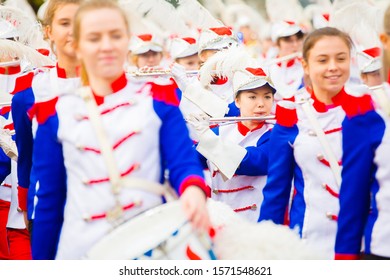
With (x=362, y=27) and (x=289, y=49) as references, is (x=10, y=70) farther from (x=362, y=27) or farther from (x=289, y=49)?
Result: (x=289, y=49)

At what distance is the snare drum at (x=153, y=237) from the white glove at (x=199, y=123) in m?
2.60

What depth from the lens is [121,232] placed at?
14.1 feet

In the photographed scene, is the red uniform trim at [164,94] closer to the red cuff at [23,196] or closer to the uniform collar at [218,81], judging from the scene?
the red cuff at [23,196]

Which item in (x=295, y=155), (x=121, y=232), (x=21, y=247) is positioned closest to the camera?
(x=121, y=232)

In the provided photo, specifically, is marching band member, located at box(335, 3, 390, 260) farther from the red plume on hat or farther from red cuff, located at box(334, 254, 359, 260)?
the red plume on hat

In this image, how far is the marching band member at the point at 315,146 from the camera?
5359 mm

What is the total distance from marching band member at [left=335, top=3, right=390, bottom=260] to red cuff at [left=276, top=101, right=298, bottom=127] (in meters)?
0.41

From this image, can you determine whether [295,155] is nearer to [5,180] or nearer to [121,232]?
[121,232]

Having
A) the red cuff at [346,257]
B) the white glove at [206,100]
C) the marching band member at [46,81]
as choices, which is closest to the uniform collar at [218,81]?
the white glove at [206,100]

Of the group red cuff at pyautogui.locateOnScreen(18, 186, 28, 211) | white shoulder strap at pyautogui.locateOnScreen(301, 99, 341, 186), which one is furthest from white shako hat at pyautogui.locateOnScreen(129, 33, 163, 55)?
white shoulder strap at pyautogui.locateOnScreen(301, 99, 341, 186)

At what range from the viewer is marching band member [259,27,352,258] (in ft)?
17.6

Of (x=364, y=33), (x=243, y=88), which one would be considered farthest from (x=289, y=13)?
(x=243, y=88)

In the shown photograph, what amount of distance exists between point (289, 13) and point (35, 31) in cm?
643

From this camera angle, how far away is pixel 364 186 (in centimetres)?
511
